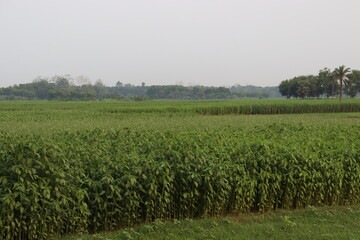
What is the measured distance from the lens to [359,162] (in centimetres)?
866

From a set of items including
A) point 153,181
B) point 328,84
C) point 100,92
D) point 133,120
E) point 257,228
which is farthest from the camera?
point 100,92

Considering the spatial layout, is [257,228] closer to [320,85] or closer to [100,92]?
[320,85]

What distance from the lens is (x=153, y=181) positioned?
634 cm

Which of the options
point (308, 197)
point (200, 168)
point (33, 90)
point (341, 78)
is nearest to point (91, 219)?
point (200, 168)

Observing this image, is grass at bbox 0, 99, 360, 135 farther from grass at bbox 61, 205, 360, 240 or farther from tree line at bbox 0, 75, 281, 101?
tree line at bbox 0, 75, 281, 101

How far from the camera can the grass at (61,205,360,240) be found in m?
6.12

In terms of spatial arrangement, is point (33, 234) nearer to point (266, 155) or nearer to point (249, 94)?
point (266, 155)

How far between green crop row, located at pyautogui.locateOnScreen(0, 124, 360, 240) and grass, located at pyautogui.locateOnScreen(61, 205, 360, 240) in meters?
0.31

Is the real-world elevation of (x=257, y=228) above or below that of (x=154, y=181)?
below

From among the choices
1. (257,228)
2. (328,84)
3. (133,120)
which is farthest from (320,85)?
(257,228)

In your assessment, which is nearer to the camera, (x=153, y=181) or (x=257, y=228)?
(x=153, y=181)

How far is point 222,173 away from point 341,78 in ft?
217

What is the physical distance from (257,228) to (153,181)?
7.38 ft

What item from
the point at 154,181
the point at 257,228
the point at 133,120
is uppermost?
the point at 154,181
